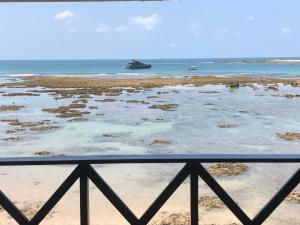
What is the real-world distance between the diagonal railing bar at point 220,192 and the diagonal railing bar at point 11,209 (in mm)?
1224

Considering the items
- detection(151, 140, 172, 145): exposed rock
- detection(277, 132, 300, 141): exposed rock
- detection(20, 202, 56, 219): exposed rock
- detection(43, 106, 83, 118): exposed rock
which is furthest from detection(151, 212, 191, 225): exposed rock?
detection(43, 106, 83, 118): exposed rock

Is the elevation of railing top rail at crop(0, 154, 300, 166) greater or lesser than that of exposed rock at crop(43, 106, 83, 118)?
greater

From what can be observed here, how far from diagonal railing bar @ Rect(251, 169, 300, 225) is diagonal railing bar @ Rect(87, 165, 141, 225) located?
0.81 meters

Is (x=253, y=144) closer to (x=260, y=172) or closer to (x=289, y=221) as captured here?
(x=260, y=172)

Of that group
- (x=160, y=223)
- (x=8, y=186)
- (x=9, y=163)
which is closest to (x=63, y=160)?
(x=9, y=163)

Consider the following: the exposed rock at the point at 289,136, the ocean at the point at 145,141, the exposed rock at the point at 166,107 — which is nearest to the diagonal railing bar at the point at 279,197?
the ocean at the point at 145,141

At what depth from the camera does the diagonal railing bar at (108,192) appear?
289 centimetres

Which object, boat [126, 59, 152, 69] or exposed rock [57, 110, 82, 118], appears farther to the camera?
boat [126, 59, 152, 69]

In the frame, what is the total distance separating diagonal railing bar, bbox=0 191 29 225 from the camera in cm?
290

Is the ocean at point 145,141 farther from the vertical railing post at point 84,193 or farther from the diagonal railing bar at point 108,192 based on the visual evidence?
the diagonal railing bar at point 108,192

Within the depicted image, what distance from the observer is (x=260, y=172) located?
1230 centimetres

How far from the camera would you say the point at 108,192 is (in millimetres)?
2941

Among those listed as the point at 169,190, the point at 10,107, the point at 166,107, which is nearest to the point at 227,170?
the point at 169,190

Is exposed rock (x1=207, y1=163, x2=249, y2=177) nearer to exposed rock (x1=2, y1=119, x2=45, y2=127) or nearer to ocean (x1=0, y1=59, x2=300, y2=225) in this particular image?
ocean (x1=0, y1=59, x2=300, y2=225)
